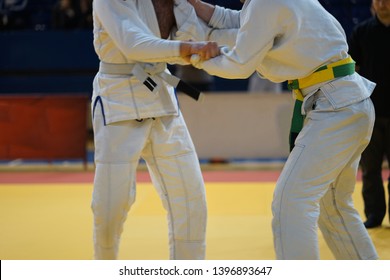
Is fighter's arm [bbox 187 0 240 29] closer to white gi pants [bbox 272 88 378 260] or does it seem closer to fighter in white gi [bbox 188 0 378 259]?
fighter in white gi [bbox 188 0 378 259]

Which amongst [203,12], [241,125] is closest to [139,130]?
[203,12]

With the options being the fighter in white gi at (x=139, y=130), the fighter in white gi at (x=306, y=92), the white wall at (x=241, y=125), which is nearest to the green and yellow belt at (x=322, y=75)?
the fighter in white gi at (x=306, y=92)

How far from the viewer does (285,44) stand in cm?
349

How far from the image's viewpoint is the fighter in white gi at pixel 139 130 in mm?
3881

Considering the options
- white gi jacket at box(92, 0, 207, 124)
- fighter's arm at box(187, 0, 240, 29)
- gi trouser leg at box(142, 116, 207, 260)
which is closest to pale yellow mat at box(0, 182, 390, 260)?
gi trouser leg at box(142, 116, 207, 260)

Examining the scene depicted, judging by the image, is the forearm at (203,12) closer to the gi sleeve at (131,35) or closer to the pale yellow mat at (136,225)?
the gi sleeve at (131,35)

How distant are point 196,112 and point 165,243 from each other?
15.0 feet

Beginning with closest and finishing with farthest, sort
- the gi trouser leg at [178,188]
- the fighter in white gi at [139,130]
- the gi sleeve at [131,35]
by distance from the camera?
the gi sleeve at [131,35], the fighter in white gi at [139,130], the gi trouser leg at [178,188]

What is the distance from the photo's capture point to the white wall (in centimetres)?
960

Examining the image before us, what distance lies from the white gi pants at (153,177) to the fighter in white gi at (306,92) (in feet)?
1.92

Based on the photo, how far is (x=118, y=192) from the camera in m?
3.89

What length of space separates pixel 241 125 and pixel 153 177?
5.62 m

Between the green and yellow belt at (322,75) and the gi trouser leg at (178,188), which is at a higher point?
the green and yellow belt at (322,75)

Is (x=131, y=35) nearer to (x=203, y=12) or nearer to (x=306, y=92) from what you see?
(x=203, y=12)
